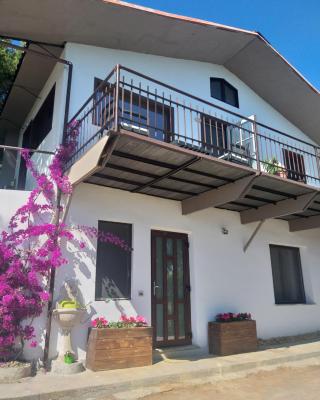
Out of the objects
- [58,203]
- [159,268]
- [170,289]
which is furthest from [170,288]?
[58,203]

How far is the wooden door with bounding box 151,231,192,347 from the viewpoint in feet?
23.2

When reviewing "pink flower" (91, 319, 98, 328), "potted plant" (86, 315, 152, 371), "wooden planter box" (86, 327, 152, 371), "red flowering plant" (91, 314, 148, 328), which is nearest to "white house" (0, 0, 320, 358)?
"pink flower" (91, 319, 98, 328)

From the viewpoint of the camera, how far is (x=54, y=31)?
23.3ft

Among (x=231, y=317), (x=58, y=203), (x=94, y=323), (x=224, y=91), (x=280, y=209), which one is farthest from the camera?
(x=224, y=91)

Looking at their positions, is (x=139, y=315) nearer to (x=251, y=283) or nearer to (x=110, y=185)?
(x=110, y=185)

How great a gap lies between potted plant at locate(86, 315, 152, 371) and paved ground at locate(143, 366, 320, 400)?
926mm

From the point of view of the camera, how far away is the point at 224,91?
1027 centimetres

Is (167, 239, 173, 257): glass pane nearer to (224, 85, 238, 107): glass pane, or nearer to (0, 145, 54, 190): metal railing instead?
(0, 145, 54, 190): metal railing

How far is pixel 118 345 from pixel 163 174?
302 centimetres

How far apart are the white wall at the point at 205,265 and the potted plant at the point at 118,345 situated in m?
0.37

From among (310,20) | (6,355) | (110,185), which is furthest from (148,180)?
(310,20)

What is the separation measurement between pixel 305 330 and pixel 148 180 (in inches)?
247

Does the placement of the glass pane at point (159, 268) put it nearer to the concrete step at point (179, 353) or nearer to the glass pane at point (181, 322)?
the glass pane at point (181, 322)

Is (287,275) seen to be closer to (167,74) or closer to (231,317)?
(231,317)
